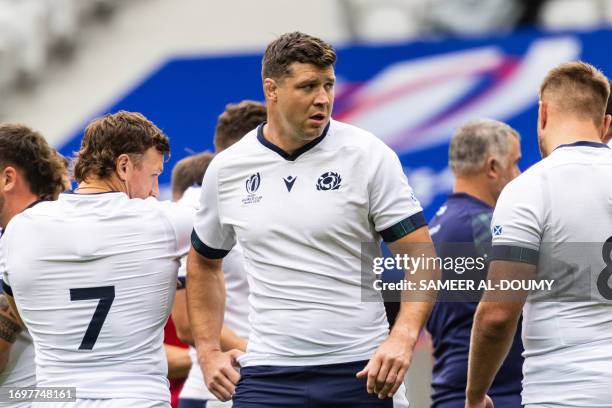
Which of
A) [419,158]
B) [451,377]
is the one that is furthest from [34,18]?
[451,377]

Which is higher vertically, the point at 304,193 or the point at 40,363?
the point at 304,193

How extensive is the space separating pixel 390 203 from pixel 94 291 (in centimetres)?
109

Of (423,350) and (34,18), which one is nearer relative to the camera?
(423,350)

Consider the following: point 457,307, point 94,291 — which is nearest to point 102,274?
point 94,291

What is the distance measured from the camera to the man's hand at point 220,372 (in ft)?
14.1

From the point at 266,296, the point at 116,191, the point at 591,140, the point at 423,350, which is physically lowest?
the point at 423,350

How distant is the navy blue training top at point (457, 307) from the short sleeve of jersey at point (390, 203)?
1.27 metres

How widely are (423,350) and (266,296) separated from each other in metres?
3.89

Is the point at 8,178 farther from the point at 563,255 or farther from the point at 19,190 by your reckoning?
the point at 563,255

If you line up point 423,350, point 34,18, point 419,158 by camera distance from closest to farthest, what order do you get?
1. point 423,350
2. point 419,158
3. point 34,18

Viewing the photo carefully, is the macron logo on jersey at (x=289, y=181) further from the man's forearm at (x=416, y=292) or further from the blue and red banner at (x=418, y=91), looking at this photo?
the blue and red banner at (x=418, y=91)

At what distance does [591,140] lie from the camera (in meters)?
4.26

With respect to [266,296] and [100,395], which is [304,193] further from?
[100,395]

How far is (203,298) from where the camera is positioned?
450 centimetres
